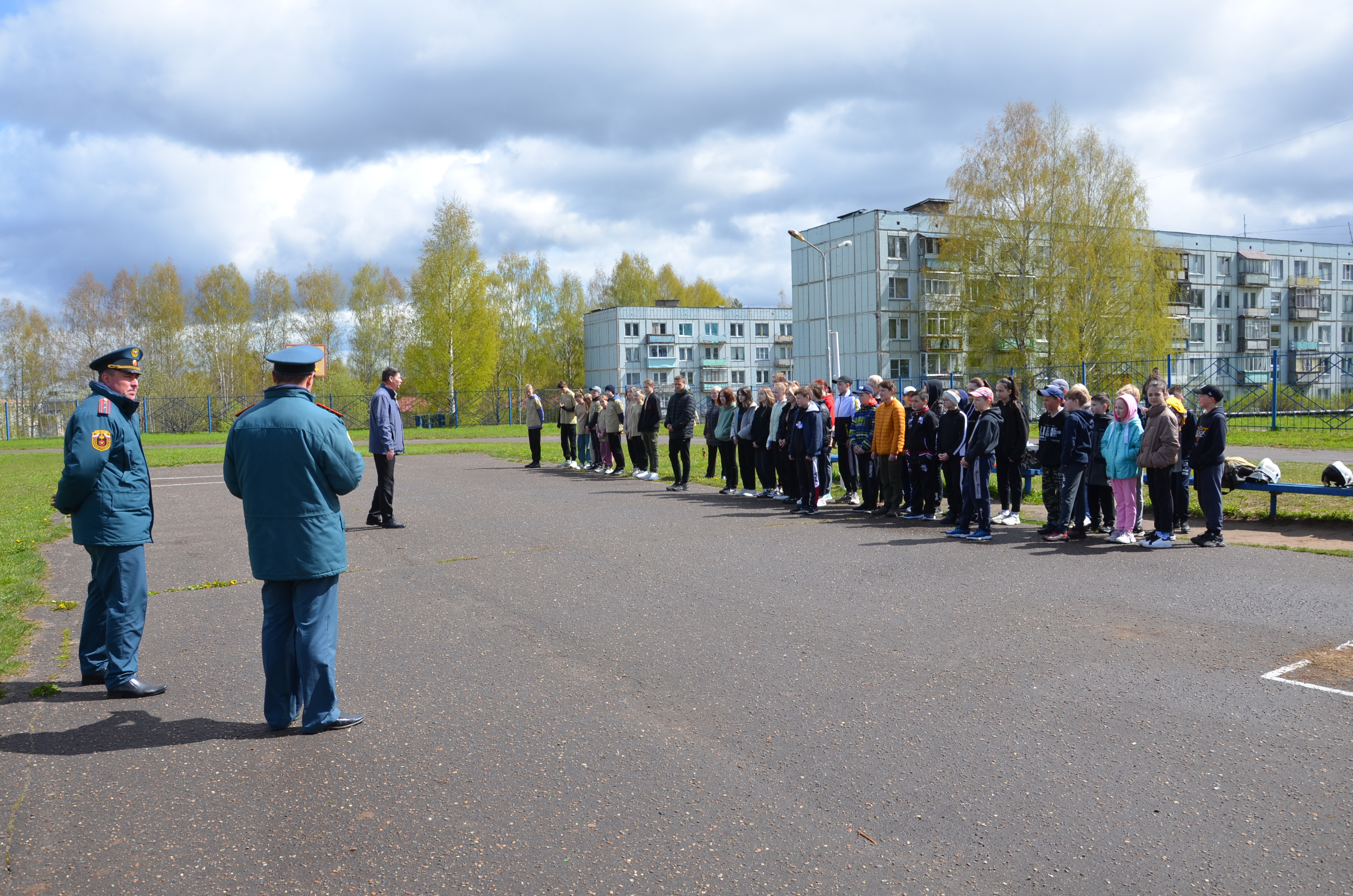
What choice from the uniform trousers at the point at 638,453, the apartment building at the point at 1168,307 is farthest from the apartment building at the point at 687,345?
the uniform trousers at the point at 638,453

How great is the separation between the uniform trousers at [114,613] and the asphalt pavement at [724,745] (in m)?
0.20

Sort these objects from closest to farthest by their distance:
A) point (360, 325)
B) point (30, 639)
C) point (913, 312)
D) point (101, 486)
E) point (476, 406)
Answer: point (101, 486) → point (30, 639) → point (476, 406) → point (913, 312) → point (360, 325)

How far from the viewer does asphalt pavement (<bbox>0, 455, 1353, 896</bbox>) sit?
3.39 m

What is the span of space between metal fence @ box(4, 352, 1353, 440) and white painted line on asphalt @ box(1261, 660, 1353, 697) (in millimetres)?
9145

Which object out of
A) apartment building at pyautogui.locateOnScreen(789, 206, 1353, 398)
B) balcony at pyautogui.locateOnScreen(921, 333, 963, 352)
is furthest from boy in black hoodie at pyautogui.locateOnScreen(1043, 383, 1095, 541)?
balcony at pyautogui.locateOnScreen(921, 333, 963, 352)

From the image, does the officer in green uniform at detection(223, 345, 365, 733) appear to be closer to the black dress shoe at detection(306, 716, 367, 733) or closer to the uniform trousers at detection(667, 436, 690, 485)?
the black dress shoe at detection(306, 716, 367, 733)

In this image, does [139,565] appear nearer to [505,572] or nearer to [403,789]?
[403,789]

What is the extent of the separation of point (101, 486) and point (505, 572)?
417 cm

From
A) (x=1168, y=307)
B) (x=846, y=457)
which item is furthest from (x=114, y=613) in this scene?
(x=1168, y=307)

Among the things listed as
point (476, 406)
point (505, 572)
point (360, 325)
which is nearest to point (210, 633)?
point (505, 572)

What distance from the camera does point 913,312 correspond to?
62062mm

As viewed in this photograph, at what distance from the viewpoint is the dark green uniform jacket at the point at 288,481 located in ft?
15.3

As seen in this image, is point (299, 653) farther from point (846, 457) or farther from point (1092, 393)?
point (1092, 393)

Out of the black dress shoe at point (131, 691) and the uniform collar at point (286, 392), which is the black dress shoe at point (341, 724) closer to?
the black dress shoe at point (131, 691)
